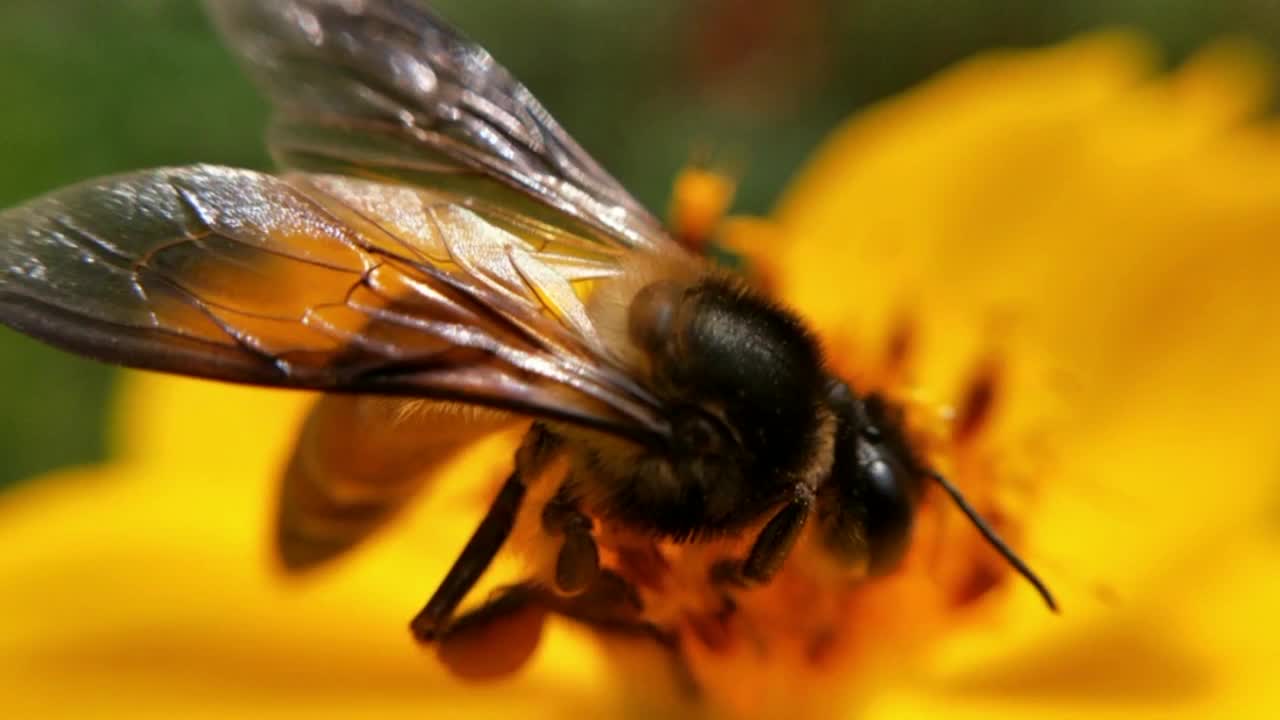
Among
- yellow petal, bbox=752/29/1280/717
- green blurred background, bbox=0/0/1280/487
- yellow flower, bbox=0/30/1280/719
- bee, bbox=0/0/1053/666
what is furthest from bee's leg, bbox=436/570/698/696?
green blurred background, bbox=0/0/1280/487

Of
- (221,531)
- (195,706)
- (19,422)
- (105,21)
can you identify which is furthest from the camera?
(105,21)

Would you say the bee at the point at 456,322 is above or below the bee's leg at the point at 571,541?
above

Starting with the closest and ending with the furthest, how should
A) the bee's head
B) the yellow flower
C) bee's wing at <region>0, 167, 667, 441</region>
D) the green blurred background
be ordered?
bee's wing at <region>0, 167, 667, 441</region> → the bee's head → the yellow flower → the green blurred background

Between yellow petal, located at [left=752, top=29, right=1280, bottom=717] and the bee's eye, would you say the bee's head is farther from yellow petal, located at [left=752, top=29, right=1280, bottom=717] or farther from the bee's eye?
yellow petal, located at [left=752, top=29, right=1280, bottom=717]

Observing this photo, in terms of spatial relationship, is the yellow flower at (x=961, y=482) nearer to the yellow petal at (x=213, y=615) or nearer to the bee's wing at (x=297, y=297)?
the yellow petal at (x=213, y=615)

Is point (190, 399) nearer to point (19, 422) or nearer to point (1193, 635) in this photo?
point (19, 422)

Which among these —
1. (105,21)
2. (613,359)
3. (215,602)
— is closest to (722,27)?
(105,21)

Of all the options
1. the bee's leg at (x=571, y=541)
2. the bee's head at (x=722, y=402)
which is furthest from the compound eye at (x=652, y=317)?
the bee's leg at (x=571, y=541)

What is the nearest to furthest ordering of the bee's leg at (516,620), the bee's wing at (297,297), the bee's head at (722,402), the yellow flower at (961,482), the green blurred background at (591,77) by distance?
the bee's wing at (297,297) → the bee's head at (722,402) → the bee's leg at (516,620) → the yellow flower at (961,482) → the green blurred background at (591,77)
